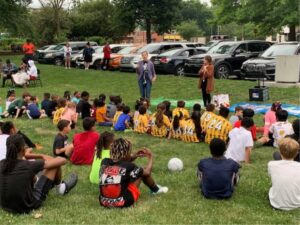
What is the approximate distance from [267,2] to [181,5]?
14.5 meters

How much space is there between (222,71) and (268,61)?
278cm

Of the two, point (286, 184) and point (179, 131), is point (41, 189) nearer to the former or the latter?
point (286, 184)

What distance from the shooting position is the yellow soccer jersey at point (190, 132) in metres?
10.3

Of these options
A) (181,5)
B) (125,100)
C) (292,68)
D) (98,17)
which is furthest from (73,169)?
(98,17)

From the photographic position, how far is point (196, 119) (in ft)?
33.6

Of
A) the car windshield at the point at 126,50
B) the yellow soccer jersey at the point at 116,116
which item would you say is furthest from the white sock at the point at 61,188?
the car windshield at the point at 126,50

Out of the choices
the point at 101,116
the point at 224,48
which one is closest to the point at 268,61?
the point at 224,48

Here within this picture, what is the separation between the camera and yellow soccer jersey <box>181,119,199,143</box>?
1030 centimetres

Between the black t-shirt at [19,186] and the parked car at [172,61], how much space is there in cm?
1842

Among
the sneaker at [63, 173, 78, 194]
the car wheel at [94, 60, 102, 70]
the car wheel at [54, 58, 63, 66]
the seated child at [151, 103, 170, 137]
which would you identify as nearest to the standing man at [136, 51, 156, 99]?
the seated child at [151, 103, 170, 137]

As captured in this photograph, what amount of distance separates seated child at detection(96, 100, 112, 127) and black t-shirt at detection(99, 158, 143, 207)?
21.0ft

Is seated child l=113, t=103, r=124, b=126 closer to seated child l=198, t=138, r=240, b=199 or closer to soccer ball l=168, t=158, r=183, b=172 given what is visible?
soccer ball l=168, t=158, r=183, b=172

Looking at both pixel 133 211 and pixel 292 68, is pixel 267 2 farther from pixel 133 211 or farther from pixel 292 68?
pixel 133 211

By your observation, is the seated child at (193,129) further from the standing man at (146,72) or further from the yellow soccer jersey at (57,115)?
the standing man at (146,72)
